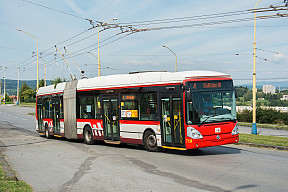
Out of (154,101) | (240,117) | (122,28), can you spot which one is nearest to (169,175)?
(154,101)

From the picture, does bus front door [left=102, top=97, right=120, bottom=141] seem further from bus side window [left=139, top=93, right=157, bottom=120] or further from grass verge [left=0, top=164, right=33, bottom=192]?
grass verge [left=0, top=164, right=33, bottom=192]

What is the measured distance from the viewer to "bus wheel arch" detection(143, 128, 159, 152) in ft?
44.3

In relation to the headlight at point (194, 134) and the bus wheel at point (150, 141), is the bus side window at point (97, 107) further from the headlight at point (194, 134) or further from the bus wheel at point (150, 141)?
the headlight at point (194, 134)

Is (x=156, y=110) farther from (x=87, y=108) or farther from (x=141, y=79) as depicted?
(x=87, y=108)

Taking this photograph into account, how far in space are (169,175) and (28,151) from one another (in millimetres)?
8126

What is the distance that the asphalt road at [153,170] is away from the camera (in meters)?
7.82

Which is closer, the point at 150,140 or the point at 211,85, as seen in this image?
the point at 211,85

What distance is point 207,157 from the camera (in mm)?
11820

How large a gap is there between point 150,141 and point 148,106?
140 cm

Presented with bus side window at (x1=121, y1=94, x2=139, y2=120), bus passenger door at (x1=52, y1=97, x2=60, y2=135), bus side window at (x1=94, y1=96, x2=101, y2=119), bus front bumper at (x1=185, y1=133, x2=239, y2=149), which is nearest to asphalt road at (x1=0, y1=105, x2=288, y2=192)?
bus front bumper at (x1=185, y1=133, x2=239, y2=149)

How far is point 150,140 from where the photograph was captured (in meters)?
13.7

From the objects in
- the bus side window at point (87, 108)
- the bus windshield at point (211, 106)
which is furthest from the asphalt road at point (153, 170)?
the bus side window at point (87, 108)

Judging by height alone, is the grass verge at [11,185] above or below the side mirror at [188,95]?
below

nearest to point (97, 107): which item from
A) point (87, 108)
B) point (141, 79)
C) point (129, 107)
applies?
point (87, 108)
